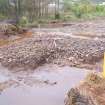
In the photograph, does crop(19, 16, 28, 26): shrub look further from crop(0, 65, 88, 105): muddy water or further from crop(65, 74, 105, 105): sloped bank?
crop(65, 74, 105, 105): sloped bank

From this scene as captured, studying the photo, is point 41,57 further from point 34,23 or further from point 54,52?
point 34,23

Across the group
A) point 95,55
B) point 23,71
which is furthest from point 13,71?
point 95,55

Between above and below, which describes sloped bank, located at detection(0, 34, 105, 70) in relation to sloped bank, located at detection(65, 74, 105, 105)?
below

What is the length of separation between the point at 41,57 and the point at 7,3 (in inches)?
531

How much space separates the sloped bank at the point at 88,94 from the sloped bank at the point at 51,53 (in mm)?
4782

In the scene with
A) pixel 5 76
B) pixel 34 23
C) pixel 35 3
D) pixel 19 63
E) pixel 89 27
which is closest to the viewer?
pixel 5 76

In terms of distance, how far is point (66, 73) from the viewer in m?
11.0

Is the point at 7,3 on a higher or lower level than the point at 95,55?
higher

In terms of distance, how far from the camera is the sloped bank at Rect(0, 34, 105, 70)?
39.2 feet

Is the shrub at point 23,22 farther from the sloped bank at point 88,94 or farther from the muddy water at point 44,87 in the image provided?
the sloped bank at point 88,94

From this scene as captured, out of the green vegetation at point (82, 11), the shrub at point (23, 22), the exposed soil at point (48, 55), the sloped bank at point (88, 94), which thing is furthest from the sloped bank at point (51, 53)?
the green vegetation at point (82, 11)

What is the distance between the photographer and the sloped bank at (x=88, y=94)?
6.38 metres

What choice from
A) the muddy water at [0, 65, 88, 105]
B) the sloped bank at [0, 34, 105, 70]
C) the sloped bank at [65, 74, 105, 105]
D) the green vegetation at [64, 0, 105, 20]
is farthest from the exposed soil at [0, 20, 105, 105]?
the green vegetation at [64, 0, 105, 20]

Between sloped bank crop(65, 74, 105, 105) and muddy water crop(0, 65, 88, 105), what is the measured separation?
147cm
